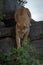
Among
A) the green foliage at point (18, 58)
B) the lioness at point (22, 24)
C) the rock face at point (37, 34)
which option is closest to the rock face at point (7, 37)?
the lioness at point (22, 24)

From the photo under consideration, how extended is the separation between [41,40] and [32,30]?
1.30 feet

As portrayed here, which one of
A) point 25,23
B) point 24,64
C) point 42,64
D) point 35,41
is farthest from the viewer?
point 35,41

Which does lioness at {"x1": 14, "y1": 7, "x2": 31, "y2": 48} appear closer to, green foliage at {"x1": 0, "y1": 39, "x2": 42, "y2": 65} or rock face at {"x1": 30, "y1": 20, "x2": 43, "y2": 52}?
rock face at {"x1": 30, "y1": 20, "x2": 43, "y2": 52}

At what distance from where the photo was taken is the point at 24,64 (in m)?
5.38

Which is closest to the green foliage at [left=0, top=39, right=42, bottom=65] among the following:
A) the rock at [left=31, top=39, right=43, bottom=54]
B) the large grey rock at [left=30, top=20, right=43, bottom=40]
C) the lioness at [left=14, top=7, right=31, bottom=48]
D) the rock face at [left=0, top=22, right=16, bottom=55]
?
the lioness at [left=14, top=7, right=31, bottom=48]

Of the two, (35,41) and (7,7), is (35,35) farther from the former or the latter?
(7,7)

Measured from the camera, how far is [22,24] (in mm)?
7180

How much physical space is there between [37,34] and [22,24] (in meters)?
0.96

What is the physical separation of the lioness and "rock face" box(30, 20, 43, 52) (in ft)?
1.93

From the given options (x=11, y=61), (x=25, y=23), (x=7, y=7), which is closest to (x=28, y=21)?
(x=25, y=23)

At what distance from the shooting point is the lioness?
23.6 feet

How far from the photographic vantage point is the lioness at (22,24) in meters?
7.20

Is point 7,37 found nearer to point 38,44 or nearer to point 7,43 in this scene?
point 7,43

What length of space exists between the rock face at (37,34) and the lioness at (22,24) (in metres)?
0.59
